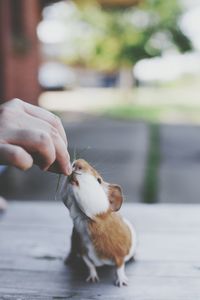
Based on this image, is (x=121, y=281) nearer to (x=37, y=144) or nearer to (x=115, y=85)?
(x=37, y=144)

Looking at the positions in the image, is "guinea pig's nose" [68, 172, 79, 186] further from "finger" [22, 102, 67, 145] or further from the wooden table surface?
the wooden table surface

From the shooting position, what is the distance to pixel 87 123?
939 cm

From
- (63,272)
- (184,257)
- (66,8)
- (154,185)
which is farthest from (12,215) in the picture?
(66,8)

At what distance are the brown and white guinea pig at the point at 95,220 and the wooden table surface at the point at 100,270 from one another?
0.18ft

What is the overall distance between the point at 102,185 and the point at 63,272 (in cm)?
27

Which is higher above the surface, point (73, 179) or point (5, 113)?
point (5, 113)


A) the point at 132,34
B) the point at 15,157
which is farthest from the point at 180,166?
the point at 132,34

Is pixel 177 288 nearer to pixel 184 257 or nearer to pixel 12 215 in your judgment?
pixel 184 257

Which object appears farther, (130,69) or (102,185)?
(130,69)

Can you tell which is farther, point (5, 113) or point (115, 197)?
point (115, 197)

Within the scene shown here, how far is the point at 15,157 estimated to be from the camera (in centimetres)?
78

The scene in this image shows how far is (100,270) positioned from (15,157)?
45 cm

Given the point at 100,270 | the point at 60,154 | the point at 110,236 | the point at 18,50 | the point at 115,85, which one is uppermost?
the point at 60,154

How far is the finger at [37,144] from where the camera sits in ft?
2.67
